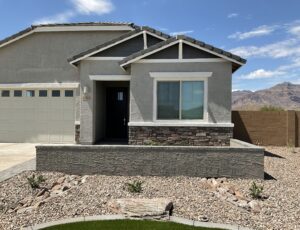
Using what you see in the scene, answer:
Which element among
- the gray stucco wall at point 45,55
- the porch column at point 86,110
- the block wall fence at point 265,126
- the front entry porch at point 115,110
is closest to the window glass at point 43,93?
the gray stucco wall at point 45,55

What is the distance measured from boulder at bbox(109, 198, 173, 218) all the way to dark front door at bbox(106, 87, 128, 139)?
10.2m

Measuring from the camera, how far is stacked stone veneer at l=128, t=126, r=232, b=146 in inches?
479

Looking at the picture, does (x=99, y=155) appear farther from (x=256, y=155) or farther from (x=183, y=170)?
(x=256, y=155)

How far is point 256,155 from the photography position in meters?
9.27

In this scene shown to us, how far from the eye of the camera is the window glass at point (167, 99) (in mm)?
12508

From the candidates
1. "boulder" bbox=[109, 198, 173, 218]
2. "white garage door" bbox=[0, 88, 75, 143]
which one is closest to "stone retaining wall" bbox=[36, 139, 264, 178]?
"boulder" bbox=[109, 198, 173, 218]

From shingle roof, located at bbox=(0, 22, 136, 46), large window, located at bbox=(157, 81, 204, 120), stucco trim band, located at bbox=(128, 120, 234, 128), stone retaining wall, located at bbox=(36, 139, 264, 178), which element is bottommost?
stone retaining wall, located at bbox=(36, 139, 264, 178)

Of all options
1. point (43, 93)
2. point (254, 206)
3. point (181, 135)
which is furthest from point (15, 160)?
point (254, 206)

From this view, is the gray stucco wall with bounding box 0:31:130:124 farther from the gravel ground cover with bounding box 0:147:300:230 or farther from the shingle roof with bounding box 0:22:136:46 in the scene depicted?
the gravel ground cover with bounding box 0:147:300:230

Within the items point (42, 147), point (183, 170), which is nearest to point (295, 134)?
point (183, 170)

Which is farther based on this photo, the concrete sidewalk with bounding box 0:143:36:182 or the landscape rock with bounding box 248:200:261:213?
the concrete sidewalk with bounding box 0:143:36:182

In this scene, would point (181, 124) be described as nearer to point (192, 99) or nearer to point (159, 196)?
point (192, 99)

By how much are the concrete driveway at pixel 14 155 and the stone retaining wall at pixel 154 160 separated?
1976mm

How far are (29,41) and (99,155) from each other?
10.7 m
